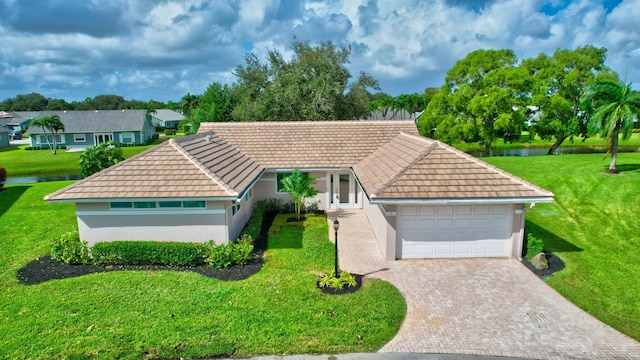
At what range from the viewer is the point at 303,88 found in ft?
121

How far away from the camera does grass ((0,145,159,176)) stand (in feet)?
117

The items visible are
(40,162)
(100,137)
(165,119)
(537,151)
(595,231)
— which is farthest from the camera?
(165,119)

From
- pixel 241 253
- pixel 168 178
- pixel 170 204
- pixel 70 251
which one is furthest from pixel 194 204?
pixel 70 251

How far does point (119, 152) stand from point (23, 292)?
14023 mm

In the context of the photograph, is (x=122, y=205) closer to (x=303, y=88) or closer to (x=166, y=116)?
(x=303, y=88)

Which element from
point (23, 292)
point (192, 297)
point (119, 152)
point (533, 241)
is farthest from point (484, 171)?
point (119, 152)

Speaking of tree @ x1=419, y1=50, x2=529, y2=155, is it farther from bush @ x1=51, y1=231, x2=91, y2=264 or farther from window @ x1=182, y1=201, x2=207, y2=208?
bush @ x1=51, y1=231, x2=91, y2=264

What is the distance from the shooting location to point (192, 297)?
35.8 ft

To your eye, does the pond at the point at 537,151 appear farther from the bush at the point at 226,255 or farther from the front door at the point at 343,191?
the bush at the point at 226,255

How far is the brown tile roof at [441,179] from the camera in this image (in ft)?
42.7

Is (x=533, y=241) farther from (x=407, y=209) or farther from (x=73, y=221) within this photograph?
(x=73, y=221)

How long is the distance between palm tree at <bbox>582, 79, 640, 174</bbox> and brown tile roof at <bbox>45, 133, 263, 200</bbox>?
703 inches

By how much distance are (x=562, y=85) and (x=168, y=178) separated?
33.7 metres

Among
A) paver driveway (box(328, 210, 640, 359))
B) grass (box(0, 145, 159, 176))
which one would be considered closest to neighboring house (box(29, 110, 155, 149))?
grass (box(0, 145, 159, 176))
